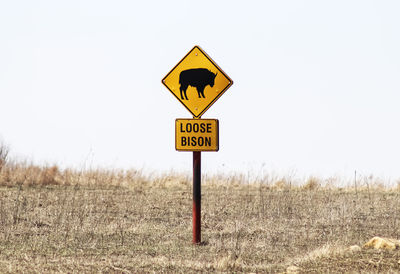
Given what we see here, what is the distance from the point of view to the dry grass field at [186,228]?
31.0 feet

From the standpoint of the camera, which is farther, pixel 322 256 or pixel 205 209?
pixel 205 209

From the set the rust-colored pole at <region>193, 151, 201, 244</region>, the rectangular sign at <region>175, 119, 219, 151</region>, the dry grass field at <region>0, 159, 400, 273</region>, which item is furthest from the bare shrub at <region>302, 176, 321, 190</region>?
the rectangular sign at <region>175, 119, 219, 151</region>

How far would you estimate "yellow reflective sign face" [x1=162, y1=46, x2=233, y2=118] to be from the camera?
448 inches

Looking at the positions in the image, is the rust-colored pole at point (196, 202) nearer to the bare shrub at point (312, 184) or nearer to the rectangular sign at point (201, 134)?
the rectangular sign at point (201, 134)

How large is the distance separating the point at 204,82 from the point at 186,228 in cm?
415

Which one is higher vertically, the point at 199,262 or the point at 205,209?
the point at 205,209

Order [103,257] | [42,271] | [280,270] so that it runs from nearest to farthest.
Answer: [42,271]
[280,270]
[103,257]

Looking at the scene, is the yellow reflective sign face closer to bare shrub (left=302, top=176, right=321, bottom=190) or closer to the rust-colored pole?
the rust-colored pole

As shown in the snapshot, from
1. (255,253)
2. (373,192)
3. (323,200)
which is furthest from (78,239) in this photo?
(373,192)

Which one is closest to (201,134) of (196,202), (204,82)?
(204,82)

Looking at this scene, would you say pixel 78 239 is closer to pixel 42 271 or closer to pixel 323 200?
pixel 42 271

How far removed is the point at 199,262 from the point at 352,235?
15.7ft

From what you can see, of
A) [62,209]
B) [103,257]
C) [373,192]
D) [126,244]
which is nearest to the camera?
[103,257]

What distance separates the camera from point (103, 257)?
10.5 meters
